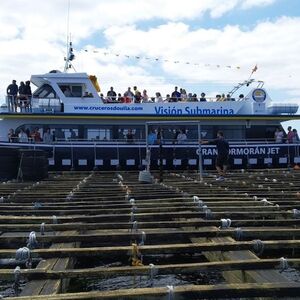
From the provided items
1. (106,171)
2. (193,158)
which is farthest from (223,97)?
(106,171)

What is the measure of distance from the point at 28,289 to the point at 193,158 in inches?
611

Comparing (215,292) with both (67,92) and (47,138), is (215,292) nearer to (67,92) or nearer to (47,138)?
(47,138)

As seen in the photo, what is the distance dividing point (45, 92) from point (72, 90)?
118 cm

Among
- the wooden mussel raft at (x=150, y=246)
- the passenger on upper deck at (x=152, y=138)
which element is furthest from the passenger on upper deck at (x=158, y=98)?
the wooden mussel raft at (x=150, y=246)

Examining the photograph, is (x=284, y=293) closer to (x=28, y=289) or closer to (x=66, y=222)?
(x=28, y=289)

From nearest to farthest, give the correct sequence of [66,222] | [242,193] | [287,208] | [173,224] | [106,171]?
[173,224], [66,222], [287,208], [242,193], [106,171]

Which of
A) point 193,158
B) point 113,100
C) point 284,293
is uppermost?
point 113,100

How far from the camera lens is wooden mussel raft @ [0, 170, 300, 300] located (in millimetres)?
3164

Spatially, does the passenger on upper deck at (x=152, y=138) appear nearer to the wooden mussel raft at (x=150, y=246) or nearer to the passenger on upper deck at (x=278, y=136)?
the passenger on upper deck at (x=278, y=136)

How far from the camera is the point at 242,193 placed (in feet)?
28.8

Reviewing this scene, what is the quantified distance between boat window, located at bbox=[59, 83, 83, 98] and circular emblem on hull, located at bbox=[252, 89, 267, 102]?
25.5 feet

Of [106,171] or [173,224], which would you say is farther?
[106,171]

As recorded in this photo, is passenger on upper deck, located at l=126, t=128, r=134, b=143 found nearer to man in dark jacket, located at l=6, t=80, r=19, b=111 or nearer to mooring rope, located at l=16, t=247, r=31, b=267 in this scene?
man in dark jacket, located at l=6, t=80, r=19, b=111

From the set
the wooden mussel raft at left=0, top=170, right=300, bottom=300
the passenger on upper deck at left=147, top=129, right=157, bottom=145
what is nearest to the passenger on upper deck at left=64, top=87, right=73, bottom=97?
the passenger on upper deck at left=147, top=129, right=157, bottom=145
